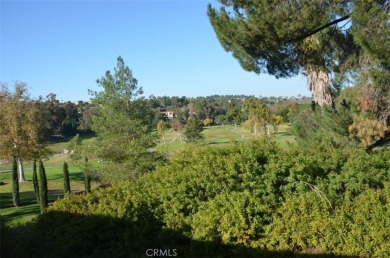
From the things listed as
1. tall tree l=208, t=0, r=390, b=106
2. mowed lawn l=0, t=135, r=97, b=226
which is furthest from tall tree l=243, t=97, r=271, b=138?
tall tree l=208, t=0, r=390, b=106

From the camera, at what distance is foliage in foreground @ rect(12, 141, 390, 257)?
6.41m

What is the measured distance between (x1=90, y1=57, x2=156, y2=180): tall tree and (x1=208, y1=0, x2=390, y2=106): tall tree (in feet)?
32.6

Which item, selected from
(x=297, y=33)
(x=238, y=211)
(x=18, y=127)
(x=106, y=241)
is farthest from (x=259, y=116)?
(x=106, y=241)

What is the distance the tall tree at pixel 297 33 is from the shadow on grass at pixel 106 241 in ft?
17.0

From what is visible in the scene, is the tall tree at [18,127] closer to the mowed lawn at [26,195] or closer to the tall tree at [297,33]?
the mowed lawn at [26,195]

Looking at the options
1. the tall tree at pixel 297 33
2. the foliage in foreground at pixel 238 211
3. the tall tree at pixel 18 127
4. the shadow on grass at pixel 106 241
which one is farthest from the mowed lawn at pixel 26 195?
the tall tree at pixel 297 33

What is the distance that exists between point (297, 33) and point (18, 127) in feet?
91.0

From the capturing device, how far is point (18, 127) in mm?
30672

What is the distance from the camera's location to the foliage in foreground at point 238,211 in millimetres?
6406

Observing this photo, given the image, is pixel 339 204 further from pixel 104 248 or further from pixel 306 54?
pixel 306 54

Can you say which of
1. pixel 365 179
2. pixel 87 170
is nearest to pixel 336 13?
pixel 365 179

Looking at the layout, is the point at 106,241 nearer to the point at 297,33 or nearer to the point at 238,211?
the point at 238,211

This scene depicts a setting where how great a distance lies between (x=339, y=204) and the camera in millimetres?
6938

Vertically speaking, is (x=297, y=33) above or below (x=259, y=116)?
above
